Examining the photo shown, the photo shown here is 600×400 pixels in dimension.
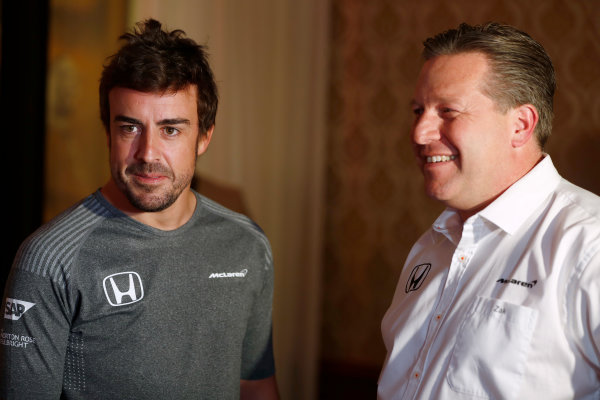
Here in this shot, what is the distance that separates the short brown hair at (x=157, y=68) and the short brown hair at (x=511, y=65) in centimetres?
67

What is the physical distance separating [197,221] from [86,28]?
3.77 feet

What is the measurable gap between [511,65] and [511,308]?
59 centimetres

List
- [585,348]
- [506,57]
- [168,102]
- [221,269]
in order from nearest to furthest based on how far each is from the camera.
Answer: [585,348], [506,57], [168,102], [221,269]

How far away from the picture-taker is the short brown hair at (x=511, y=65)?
4.71 ft

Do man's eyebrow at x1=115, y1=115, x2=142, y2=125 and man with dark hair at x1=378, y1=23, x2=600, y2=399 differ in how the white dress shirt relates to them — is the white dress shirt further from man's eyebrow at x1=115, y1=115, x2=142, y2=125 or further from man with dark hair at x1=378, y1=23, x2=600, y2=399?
A: man's eyebrow at x1=115, y1=115, x2=142, y2=125

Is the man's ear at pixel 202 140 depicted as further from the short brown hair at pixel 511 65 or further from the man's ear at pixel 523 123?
the man's ear at pixel 523 123

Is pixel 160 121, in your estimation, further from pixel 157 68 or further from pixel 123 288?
pixel 123 288

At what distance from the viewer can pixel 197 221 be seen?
5.74 ft

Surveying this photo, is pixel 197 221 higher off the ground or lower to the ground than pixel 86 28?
lower

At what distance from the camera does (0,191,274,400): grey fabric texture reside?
1431 millimetres

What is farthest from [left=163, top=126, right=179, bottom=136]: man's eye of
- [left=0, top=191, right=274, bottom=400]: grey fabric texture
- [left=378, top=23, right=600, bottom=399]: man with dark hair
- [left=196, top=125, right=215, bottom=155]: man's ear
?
[left=378, top=23, right=600, bottom=399]: man with dark hair

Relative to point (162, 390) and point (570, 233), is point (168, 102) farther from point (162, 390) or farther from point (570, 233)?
point (570, 233)

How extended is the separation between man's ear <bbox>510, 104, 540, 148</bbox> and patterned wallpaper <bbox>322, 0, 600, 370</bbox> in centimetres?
149

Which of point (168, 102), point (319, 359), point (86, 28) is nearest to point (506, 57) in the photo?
point (168, 102)
